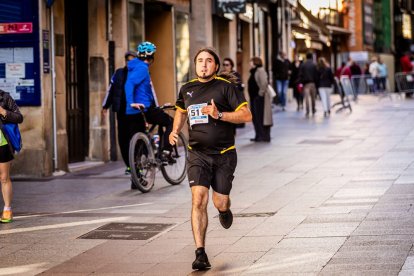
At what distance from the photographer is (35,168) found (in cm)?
1656

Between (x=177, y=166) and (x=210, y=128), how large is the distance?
21.6 feet

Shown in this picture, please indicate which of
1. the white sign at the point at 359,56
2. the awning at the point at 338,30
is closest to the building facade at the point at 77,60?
the awning at the point at 338,30

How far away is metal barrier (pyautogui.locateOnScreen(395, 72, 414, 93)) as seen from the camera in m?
43.1

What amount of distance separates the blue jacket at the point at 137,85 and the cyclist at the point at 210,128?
5641mm

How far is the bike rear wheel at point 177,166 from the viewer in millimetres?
14953

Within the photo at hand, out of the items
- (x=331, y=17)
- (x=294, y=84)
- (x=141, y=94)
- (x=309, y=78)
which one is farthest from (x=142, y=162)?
(x=331, y=17)

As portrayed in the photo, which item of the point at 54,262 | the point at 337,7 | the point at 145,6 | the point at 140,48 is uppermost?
the point at 337,7

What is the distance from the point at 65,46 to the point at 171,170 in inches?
166

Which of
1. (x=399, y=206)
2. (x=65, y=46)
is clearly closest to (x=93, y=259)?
(x=399, y=206)

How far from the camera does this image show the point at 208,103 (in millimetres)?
8812

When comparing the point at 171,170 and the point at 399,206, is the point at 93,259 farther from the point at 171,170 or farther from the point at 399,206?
the point at 171,170

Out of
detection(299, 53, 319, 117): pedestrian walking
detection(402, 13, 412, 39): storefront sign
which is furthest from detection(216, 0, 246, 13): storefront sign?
detection(402, 13, 412, 39): storefront sign

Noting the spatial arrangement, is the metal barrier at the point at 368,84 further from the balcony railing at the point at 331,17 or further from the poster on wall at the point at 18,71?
the poster on wall at the point at 18,71

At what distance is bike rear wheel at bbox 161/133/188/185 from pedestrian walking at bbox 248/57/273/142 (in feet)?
23.3
